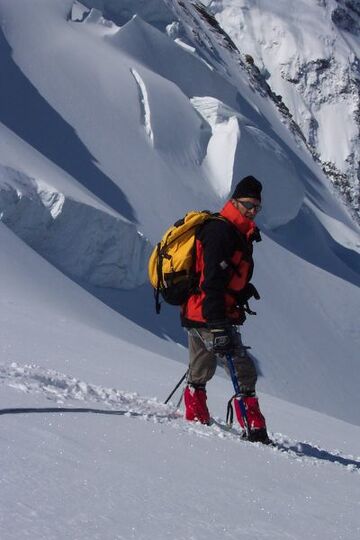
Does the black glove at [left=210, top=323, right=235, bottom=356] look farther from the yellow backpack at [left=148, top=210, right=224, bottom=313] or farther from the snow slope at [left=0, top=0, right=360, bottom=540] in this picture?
the snow slope at [left=0, top=0, right=360, bottom=540]

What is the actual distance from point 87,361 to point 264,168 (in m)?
15.6

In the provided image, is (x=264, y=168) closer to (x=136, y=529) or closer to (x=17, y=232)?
(x=17, y=232)

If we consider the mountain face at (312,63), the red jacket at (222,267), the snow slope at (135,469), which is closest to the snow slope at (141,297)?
the snow slope at (135,469)

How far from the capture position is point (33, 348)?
5.17m

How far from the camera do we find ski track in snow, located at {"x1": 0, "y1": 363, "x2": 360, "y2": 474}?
346 cm

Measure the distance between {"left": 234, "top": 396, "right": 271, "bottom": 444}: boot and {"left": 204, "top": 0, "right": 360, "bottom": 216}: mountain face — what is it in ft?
181

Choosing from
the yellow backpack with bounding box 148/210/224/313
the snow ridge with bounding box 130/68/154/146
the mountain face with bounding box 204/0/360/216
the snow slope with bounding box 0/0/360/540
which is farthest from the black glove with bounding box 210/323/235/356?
the mountain face with bounding box 204/0/360/216

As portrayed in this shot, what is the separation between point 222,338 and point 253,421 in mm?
385

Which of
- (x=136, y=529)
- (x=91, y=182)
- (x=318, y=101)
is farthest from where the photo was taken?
(x=318, y=101)

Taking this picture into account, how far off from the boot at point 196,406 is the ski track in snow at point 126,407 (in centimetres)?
5

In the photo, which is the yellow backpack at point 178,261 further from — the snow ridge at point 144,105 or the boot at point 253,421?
the snow ridge at point 144,105

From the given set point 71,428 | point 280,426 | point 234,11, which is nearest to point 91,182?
point 280,426

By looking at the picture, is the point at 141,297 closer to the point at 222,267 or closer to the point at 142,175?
the point at 142,175

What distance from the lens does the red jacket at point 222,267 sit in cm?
378
